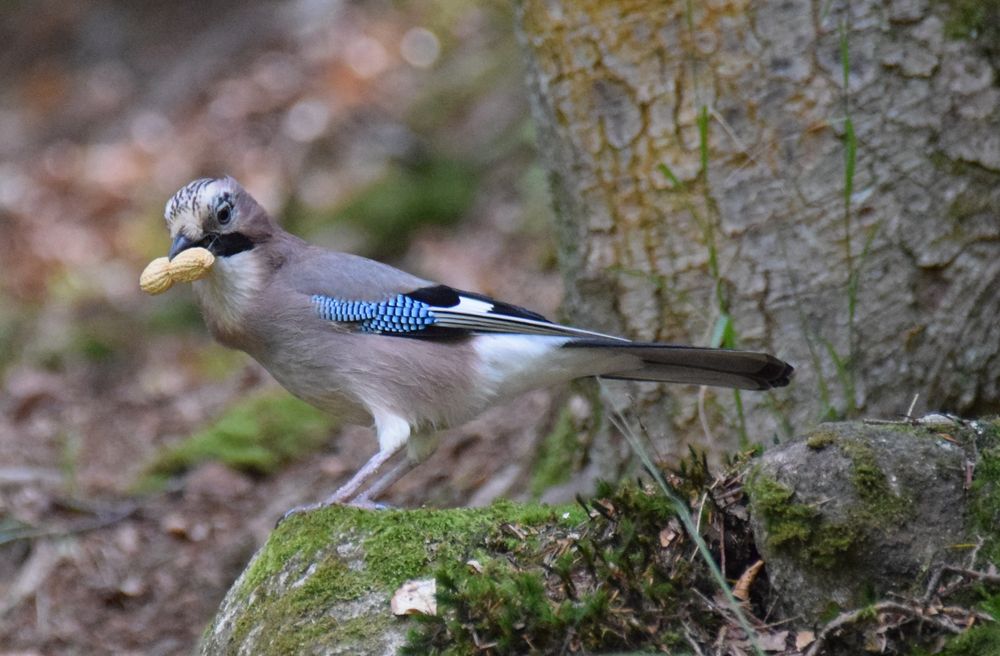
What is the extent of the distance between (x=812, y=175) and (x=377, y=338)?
1961 mm

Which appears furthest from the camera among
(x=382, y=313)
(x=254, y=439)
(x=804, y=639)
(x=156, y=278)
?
(x=254, y=439)

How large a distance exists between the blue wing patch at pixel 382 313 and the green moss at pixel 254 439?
8.98 ft

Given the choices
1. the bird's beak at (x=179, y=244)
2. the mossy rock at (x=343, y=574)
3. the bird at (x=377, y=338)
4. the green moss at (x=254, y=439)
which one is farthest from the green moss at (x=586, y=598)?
the green moss at (x=254, y=439)

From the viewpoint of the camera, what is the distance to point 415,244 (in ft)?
32.3

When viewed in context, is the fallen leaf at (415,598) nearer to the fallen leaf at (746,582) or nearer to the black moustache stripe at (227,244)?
the fallen leaf at (746,582)

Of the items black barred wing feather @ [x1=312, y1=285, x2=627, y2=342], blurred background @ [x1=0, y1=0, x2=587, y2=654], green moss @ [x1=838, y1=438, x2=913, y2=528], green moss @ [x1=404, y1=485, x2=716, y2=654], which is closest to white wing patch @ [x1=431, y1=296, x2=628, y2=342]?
black barred wing feather @ [x1=312, y1=285, x2=627, y2=342]

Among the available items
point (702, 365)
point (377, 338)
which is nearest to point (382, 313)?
point (377, 338)

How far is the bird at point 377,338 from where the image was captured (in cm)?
469

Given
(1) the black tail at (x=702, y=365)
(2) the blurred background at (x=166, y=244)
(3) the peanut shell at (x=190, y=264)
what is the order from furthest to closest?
(2) the blurred background at (x=166, y=244), (3) the peanut shell at (x=190, y=264), (1) the black tail at (x=702, y=365)

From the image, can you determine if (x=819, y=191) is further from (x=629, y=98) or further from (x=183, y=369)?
(x=183, y=369)

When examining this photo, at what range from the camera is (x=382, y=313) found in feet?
15.9

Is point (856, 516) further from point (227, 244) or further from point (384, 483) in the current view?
point (227, 244)

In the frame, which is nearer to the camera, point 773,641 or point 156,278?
point 773,641

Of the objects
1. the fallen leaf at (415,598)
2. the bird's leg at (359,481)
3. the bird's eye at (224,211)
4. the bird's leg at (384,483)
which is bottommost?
the fallen leaf at (415,598)
